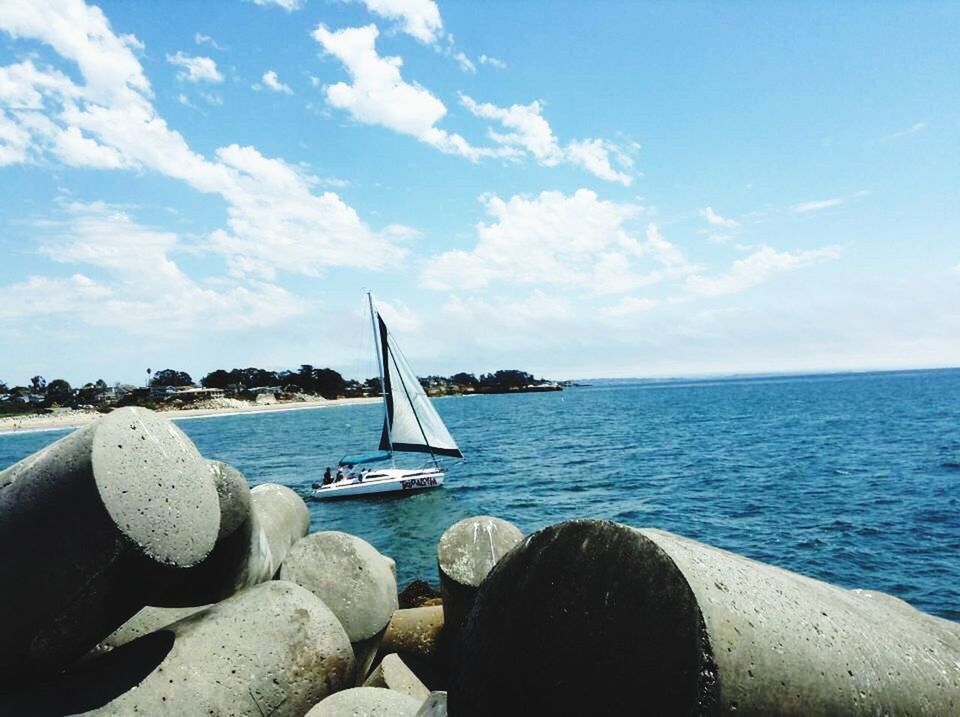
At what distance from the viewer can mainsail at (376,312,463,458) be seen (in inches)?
1484

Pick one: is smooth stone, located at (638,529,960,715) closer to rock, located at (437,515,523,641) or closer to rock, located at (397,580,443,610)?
rock, located at (437,515,523,641)

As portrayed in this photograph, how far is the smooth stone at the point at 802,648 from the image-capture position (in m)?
2.92

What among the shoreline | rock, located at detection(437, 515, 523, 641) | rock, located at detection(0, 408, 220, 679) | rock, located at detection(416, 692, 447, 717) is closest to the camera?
rock, located at detection(416, 692, 447, 717)

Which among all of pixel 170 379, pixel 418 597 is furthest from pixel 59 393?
pixel 418 597

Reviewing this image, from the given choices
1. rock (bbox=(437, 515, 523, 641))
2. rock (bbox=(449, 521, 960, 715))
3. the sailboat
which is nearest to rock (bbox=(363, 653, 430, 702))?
rock (bbox=(437, 515, 523, 641))

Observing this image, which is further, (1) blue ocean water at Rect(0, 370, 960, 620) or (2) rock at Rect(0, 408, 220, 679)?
(1) blue ocean water at Rect(0, 370, 960, 620)

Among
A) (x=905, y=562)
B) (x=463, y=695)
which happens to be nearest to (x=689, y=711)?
(x=463, y=695)

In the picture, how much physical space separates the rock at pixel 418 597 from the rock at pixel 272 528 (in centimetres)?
211

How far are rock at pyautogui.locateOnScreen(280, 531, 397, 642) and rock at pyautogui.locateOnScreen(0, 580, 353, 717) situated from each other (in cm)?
124

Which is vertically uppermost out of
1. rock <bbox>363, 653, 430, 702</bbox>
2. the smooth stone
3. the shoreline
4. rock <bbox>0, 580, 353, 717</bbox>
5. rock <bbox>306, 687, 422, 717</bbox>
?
the smooth stone

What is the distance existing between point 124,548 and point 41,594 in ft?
2.27

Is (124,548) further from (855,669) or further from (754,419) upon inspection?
(754,419)

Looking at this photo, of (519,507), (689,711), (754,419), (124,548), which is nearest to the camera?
(689,711)

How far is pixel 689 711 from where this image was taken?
2.77 m
